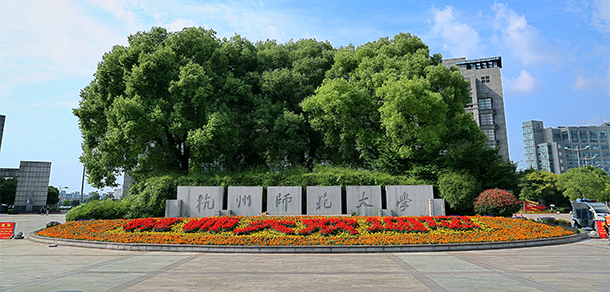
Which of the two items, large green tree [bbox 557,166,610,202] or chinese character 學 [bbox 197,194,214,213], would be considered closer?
chinese character 學 [bbox 197,194,214,213]

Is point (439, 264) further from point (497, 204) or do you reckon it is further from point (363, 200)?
point (497, 204)

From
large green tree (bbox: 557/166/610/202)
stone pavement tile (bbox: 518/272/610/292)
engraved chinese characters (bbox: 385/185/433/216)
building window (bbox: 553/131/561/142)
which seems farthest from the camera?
building window (bbox: 553/131/561/142)

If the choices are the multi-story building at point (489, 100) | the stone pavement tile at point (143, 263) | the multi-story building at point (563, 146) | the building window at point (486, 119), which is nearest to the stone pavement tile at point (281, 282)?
the stone pavement tile at point (143, 263)

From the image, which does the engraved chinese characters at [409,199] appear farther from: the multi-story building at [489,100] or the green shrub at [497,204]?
the multi-story building at [489,100]

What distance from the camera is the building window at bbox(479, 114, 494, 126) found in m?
52.5

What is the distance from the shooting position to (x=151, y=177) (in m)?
18.9

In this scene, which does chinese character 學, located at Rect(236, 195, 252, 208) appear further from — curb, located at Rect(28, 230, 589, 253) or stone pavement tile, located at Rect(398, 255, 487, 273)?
stone pavement tile, located at Rect(398, 255, 487, 273)

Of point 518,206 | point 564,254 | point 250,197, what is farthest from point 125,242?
point 518,206

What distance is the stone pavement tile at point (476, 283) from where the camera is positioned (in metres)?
5.48

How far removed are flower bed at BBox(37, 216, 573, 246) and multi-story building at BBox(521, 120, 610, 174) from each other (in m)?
108

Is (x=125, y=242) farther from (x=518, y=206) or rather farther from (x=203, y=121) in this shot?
(x=518, y=206)

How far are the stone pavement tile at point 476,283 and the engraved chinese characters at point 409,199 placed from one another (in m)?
9.95

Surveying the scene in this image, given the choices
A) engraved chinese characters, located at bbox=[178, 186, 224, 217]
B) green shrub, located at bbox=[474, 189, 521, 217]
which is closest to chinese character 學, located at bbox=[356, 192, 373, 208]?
green shrub, located at bbox=[474, 189, 521, 217]

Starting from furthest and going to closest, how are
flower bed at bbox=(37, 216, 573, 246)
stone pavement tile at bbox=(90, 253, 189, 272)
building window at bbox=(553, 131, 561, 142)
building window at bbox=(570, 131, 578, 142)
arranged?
building window at bbox=(553, 131, 561, 142), building window at bbox=(570, 131, 578, 142), flower bed at bbox=(37, 216, 573, 246), stone pavement tile at bbox=(90, 253, 189, 272)
